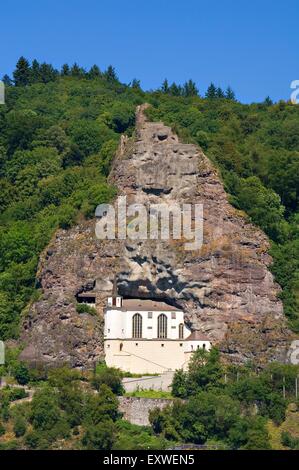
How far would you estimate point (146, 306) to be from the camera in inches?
4277

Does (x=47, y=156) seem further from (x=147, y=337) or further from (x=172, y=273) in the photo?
(x=147, y=337)

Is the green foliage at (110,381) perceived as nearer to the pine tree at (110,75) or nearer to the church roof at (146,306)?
the church roof at (146,306)

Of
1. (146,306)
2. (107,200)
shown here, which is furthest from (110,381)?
(107,200)

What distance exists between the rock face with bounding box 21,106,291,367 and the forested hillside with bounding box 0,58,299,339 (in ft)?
4.60

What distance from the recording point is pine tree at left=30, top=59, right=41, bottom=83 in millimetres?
163500

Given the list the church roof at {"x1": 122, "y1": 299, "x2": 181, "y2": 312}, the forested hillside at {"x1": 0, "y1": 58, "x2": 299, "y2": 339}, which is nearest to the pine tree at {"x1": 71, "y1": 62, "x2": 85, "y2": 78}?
the forested hillside at {"x1": 0, "y1": 58, "x2": 299, "y2": 339}

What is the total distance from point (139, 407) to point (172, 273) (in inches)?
365

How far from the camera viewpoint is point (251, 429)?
99.1 metres

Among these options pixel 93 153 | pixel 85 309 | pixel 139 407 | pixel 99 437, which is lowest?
pixel 99 437

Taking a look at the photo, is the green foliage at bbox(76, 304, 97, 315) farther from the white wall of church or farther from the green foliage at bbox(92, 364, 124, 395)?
the green foliage at bbox(92, 364, 124, 395)

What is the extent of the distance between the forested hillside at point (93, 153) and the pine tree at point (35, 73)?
3.5 inches

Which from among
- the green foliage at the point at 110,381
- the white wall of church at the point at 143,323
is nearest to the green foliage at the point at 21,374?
the green foliage at the point at 110,381

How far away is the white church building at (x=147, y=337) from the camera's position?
4203 inches

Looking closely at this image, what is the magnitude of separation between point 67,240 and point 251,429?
18.9 m
